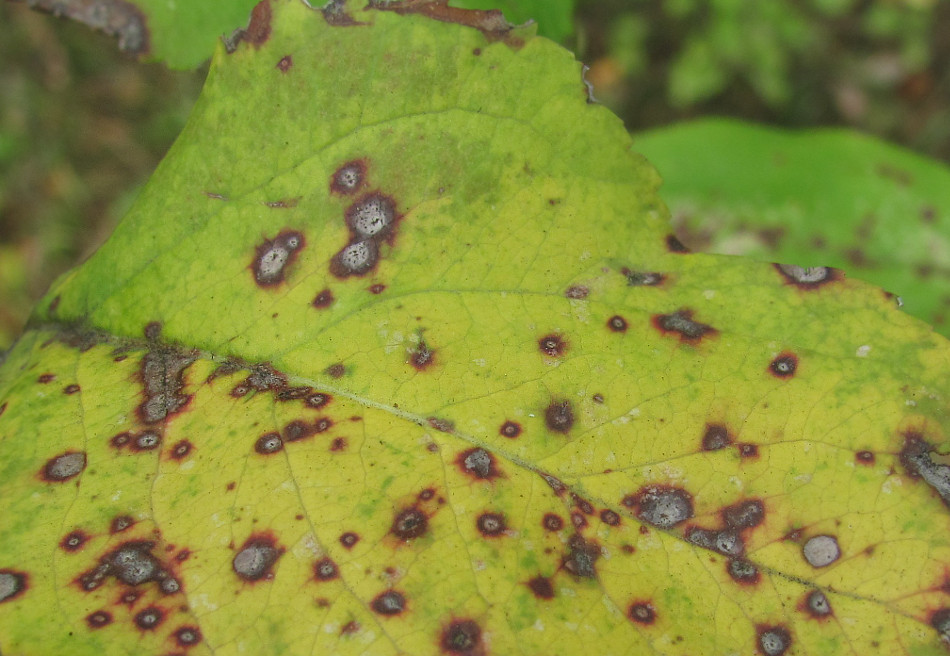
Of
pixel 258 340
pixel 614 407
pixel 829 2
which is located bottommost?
pixel 829 2

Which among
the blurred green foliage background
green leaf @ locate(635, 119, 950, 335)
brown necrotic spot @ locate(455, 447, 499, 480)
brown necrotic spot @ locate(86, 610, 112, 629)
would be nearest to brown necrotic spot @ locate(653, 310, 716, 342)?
brown necrotic spot @ locate(455, 447, 499, 480)

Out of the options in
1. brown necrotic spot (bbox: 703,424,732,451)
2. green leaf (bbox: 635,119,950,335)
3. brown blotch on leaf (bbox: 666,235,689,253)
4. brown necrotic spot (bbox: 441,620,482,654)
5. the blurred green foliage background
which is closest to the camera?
brown necrotic spot (bbox: 441,620,482,654)

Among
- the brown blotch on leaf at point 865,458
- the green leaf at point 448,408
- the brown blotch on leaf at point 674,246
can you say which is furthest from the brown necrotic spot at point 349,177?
the brown blotch on leaf at point 865,458

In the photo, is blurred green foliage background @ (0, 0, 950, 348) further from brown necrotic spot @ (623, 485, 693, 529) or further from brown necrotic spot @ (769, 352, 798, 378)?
brown necrotic spot @ (623, 485, 693, 529)

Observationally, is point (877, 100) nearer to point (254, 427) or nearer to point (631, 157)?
point (631, 157)

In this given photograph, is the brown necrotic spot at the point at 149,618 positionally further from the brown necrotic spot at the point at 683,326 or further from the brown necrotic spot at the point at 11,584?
the brown necrotic spot at the point at 683,326

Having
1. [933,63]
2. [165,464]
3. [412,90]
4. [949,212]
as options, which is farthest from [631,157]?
[933,63]
